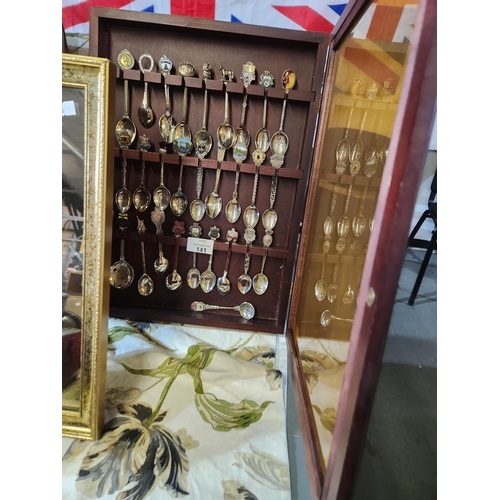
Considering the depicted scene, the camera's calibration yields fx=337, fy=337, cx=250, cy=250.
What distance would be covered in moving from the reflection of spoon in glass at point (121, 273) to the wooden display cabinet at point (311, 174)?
0.8 inches

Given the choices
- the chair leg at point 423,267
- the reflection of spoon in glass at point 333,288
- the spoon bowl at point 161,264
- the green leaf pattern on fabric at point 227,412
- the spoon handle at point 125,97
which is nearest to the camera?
the chair leg at point 423,267

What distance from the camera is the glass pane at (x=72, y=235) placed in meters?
0.44

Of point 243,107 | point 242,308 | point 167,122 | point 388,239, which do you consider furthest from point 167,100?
point 388,239

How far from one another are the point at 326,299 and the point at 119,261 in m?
0.49

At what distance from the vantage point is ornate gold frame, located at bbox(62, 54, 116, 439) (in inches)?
16.9

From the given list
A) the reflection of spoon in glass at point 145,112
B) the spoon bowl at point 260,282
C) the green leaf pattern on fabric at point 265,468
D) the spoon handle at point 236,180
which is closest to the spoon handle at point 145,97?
the reflection of spoon in glass at point 145,112

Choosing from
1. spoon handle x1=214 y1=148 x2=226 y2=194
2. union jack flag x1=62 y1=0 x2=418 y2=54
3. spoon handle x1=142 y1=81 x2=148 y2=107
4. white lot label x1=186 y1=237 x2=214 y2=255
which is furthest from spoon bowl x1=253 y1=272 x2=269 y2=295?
union jack flag x1=62 y1=0 x2=418 y2=54

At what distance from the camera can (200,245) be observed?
73 cm

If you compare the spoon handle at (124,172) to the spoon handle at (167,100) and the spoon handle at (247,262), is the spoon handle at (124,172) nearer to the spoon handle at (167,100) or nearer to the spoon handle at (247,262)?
the spoon handle at (167,100)

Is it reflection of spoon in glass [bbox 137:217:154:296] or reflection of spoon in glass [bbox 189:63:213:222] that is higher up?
reflection of spoon in glass [bbox 189:63:213:222]

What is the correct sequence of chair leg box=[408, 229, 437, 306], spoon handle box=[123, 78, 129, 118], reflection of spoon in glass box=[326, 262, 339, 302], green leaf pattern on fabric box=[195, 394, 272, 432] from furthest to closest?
spoon handle box=[123, 78, 129, 118], green leaf pattern on fabric box=[195, 394, 272, 432], reflection of spoon in glass box=[326, 262, 339, 302], chair leg box=[408, 229, 437, 306]

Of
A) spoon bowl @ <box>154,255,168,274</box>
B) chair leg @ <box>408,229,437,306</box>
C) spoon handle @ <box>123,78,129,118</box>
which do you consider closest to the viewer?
chair leg @ <box>408,229,437,306</box>

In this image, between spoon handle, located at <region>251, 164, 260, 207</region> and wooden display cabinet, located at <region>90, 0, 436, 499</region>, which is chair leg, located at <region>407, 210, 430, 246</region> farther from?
spoon handle, located at <region>251, 164, 260, 207</region>

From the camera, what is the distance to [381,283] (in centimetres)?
23
